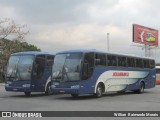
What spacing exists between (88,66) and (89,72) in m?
0.37

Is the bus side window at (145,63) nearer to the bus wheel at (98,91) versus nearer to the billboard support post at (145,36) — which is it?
the bus wheel at (98,91)

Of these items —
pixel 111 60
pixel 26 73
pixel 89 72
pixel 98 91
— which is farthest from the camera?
pixel 111 60

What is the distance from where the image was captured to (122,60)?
26.8 metres

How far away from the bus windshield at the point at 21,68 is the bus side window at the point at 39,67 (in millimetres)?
393

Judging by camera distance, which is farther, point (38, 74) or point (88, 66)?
point (38, 74)

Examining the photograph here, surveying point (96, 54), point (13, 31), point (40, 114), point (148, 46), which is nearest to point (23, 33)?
point (13, 31)

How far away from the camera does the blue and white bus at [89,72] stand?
22.2 metres

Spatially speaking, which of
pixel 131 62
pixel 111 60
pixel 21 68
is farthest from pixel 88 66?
pixel 131 62

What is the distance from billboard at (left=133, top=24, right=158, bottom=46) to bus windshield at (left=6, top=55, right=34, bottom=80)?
128 feet

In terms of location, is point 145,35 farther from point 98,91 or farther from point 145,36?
point 98,91

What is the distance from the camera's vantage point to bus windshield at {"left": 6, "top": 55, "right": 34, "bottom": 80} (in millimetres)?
24281

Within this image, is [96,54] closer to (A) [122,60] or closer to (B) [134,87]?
(A) [122,60]

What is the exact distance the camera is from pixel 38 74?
25.0 m

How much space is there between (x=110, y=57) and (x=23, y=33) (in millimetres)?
37806
